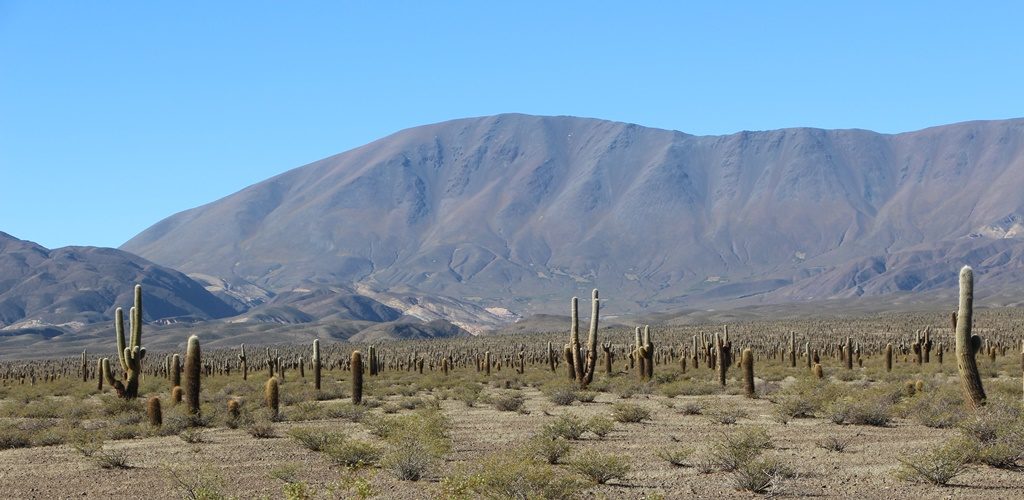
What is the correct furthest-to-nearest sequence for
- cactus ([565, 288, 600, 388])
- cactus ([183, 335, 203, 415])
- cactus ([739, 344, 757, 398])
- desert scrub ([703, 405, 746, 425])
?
cactus ([565, 288, 600, 388]), cactus ([739, 344, 757, 398]), cactus ([183, 335, 203, 415]), desert scrub ([703, 405, 746, 425])

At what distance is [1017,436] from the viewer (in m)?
16.3

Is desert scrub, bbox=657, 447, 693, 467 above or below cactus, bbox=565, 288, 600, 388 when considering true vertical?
below

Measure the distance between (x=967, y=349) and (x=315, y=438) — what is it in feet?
40.8

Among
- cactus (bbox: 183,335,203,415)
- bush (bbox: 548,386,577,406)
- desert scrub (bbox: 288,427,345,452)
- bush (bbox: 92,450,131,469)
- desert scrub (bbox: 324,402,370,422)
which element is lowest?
bush (bbox: 548,386,577,406)

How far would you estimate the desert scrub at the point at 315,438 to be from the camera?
18734mm

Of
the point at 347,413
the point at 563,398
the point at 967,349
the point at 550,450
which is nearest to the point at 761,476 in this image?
the point at 550,450

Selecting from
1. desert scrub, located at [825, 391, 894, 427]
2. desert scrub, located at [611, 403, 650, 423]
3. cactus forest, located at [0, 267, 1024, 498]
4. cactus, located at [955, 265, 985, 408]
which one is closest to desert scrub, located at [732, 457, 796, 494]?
cactus forest, located at [0, 267, 1024, 498]

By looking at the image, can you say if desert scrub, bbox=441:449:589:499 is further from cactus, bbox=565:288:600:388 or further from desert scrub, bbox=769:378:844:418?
cactus, bbox=565:288:600:388

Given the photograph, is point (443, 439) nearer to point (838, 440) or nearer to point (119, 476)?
point (119, 476)

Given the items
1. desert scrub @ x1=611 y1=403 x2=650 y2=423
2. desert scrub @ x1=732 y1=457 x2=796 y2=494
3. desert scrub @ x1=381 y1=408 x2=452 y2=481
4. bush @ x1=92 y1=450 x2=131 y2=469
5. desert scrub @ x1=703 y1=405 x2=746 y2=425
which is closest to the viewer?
desert scrub @ x1=732 y1=457 x2=796 y2=494

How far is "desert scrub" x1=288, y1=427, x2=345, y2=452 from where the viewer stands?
61.5ft

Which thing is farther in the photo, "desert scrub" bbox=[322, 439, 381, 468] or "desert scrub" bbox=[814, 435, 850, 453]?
"desert scrub" bbox=[814, 435, 850, 453]

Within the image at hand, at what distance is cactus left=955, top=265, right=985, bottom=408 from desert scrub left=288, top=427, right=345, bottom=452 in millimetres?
11740

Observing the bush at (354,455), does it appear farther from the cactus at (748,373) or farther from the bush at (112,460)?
the cactus at (748,373)
